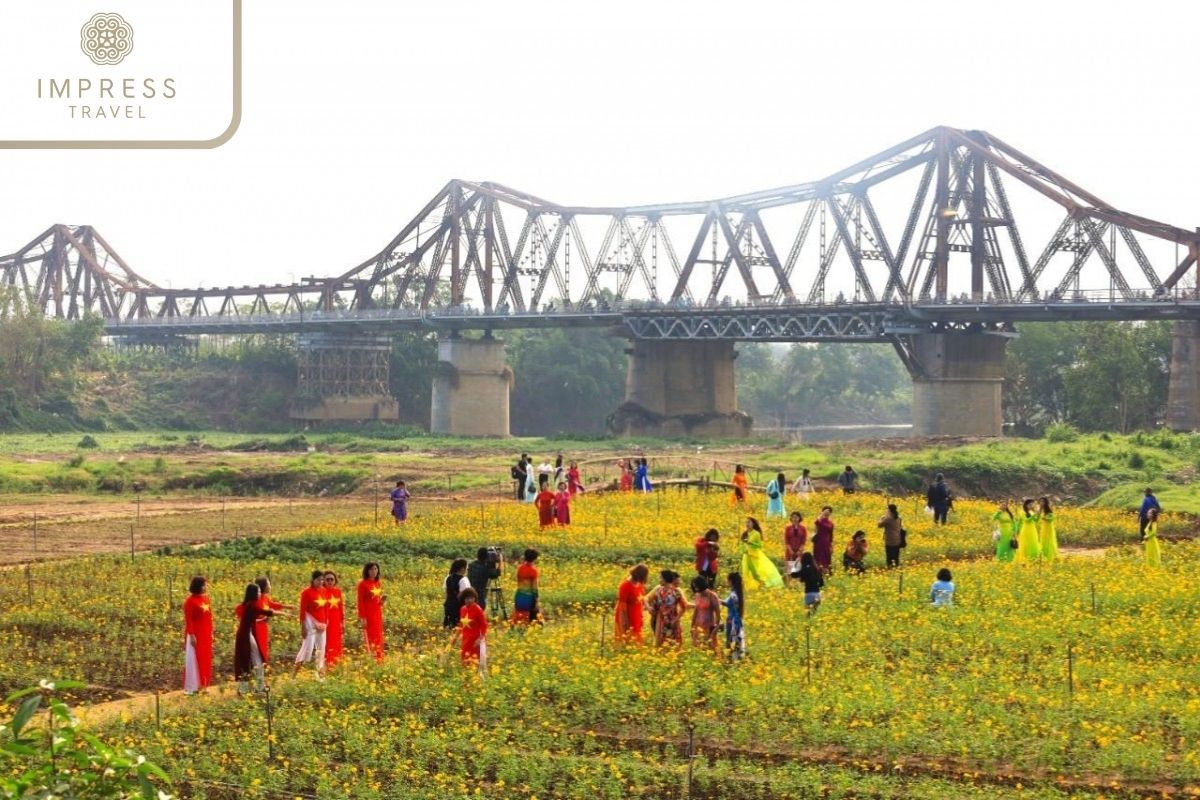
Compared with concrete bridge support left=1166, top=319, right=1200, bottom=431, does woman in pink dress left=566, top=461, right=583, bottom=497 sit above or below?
below

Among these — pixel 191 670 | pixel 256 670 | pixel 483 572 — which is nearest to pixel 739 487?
pixel 483 572

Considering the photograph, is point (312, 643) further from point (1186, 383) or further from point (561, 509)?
point (1186, 383)

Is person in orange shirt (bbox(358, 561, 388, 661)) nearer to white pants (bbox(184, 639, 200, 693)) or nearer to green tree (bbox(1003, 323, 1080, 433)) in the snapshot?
white pants (bbox(184, 639, 200, 693))

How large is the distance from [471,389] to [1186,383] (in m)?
45.7

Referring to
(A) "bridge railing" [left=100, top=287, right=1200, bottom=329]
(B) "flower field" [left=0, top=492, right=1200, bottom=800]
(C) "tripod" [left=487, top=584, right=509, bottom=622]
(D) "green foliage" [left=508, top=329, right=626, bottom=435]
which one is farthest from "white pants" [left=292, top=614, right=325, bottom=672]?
(D) "green foliage" [left=508, top=329, right=626, bottom=435]

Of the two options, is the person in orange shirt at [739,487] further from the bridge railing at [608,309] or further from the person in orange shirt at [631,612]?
the bridge railing at [608,309]

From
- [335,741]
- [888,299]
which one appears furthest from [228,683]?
[888,299]

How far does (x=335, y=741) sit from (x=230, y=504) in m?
38.9

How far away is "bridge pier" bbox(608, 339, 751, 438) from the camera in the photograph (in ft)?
318

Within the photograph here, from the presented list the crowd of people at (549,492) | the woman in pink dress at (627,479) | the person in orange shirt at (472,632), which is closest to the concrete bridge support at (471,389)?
the woman in pink dress at (627,479)

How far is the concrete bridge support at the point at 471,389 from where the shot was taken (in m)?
105

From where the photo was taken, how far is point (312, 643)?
20.6 metres

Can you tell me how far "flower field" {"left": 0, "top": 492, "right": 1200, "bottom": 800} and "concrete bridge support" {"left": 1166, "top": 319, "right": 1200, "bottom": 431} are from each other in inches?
1943

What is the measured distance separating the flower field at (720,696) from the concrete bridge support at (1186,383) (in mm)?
49361
